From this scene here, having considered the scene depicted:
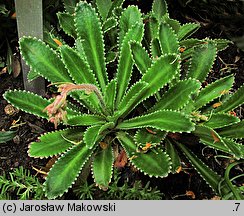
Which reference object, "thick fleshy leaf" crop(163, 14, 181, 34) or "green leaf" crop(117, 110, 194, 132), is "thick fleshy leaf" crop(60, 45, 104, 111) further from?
"thick fleshy leaf" crop(163, 14, 181, 34)

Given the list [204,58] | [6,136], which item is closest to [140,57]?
[204,58]

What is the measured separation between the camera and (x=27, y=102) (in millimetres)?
1973

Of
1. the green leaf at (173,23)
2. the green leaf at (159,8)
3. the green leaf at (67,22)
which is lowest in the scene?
the green leaf at (173,23)

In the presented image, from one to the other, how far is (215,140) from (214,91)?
0.25 m

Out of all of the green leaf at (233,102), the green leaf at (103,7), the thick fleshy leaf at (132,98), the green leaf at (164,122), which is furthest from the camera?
the green leaf at (103,7)

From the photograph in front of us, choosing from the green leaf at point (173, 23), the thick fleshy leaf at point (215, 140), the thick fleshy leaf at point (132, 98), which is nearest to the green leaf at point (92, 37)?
the thick fleshy leaf at point (132, 98)

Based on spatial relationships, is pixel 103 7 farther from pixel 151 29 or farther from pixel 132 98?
pixel 132 98

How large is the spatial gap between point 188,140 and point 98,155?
1.37 feet

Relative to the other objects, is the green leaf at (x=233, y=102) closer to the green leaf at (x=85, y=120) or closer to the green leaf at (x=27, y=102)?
the green leaf at (x=85, y=120)

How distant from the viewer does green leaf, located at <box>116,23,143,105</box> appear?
6.61 ft

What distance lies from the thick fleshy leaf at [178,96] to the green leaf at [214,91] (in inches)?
5.6

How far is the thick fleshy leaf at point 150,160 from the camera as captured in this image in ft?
5.89
